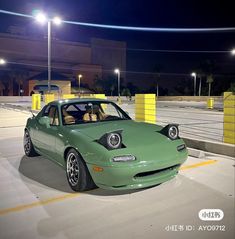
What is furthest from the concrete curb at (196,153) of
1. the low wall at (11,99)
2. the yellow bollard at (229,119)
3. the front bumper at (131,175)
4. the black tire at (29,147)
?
the low wall at (11,99)

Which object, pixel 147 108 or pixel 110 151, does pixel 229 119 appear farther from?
pixel 110 151

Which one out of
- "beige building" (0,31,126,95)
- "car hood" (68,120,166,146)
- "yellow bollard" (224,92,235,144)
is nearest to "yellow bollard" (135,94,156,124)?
"yellow bollard" (224,92,235,144)

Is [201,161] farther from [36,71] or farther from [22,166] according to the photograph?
[36,71]

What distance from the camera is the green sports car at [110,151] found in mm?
3748

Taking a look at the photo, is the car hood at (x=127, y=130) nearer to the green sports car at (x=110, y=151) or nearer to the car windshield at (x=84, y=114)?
the green sports car at (x=110, y=151)

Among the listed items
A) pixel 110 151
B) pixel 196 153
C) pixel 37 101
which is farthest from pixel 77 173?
pixel 37 101

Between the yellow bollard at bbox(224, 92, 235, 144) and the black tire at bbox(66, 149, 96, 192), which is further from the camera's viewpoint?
the yellow bollard at bbox(224, 92, 235, 144)

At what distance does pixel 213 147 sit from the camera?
6.47 metres

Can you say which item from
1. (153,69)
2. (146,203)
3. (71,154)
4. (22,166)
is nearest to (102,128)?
(71,154)

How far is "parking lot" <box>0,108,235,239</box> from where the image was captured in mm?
3125

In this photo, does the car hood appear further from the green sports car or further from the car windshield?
the car windshield

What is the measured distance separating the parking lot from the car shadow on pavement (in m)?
0.02

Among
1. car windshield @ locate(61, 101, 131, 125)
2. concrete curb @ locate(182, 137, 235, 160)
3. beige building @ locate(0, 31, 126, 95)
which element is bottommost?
concrete curb @ locate(182, 137, 235, 160)

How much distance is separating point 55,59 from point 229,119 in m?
71.4
